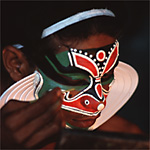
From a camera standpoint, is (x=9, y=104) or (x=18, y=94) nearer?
A: (x=9, y=104)

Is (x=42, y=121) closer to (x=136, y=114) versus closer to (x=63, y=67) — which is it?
(x=63, y=67)

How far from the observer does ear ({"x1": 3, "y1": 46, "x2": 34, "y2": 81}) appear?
40.0 inches

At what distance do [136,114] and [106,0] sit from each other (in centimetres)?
104

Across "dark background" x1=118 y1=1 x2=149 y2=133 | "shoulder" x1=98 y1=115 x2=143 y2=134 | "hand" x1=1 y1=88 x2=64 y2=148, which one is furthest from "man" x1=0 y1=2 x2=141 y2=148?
"dark background" x1=118 y1=1 x2=149 y2=133

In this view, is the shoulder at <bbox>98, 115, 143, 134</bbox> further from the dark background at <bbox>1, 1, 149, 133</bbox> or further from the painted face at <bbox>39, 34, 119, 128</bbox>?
the painted face at <bbox>39, 34, 119, 128</bbox>

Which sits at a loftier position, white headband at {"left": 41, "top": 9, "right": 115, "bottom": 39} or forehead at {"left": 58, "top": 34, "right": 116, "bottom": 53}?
white headband at {"left": 41, "top": 9, "right": 115, "bottom": 39}

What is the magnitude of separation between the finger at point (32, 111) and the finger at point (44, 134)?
0.04 m

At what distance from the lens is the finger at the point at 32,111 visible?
65 cm

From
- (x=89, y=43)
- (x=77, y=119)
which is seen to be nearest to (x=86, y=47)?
(x=89, y=43)

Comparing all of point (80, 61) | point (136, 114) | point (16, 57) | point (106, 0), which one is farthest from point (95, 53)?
point (136, 114)

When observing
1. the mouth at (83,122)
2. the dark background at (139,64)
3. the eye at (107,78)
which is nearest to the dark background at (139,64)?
the dark background at (139,64)

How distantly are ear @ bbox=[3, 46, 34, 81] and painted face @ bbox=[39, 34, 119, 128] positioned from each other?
0.09 metres

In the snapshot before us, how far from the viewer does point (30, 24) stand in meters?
0.93

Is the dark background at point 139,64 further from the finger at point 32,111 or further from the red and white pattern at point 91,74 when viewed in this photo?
the finger at point 32,111
